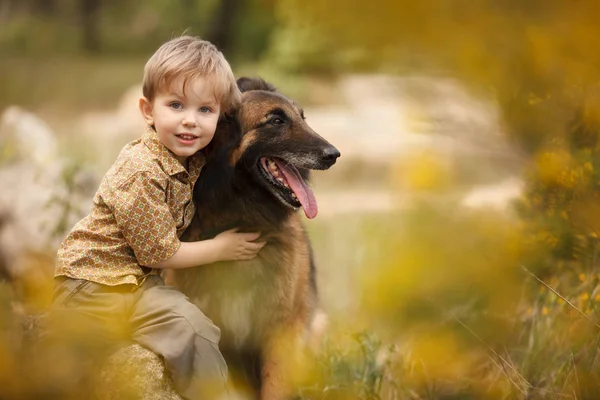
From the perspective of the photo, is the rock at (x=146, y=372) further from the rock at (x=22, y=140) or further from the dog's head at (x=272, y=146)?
the rock at (x=22, y=140)

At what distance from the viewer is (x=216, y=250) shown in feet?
10.5

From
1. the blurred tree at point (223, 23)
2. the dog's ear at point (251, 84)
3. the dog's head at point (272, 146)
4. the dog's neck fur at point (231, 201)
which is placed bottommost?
the blurred tree at point (223, 23)

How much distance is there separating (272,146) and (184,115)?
18.6 inches

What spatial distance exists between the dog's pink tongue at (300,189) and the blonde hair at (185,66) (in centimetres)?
46

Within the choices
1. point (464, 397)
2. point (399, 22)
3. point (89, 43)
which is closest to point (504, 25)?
point (399, 22)

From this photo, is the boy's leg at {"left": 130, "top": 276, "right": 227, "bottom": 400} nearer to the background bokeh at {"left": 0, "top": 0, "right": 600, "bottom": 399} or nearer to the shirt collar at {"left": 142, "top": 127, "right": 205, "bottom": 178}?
the background bokeh at {"left": 0, "top": 0, "right": 600, "bottom": 399}

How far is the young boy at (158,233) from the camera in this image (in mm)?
2750

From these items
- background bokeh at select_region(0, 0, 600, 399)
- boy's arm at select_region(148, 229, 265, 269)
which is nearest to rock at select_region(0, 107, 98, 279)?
background bokeh at select_region(0, 0, 600, 399)

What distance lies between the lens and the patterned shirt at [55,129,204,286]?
112 inches

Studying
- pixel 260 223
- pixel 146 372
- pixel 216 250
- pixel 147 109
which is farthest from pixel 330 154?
pixel 146 372

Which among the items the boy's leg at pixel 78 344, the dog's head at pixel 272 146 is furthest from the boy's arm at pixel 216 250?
the boy's leg at pixel 78 344

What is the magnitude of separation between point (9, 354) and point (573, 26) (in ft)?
3.80

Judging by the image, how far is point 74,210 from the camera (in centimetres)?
574

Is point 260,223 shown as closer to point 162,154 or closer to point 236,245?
point 236,245
